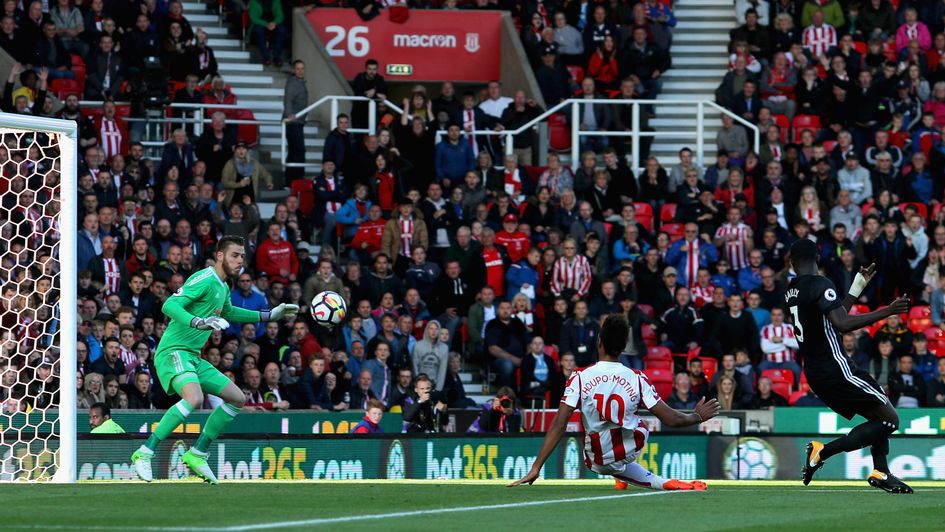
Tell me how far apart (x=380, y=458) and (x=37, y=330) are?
344 centimetres

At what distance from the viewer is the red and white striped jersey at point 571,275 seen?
2297 centimetres

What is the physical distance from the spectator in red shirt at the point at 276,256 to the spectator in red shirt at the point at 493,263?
260 cm

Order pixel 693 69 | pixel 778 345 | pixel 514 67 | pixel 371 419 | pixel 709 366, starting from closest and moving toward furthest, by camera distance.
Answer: pixel 371 419, pixel 709 366, pixel 778 345, pixel 514 67, pixel 693 69

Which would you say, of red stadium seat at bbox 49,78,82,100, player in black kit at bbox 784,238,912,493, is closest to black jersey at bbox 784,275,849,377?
player in black kit at bbox 784,238,912,493

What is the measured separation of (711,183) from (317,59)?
623cm

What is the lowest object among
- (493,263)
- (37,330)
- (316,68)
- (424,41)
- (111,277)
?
(37,330)

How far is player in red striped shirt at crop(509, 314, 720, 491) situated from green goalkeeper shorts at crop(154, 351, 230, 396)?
2852 mm

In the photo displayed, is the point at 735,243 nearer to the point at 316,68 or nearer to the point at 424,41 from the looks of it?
the point at 424,41

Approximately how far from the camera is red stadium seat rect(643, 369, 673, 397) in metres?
21.9

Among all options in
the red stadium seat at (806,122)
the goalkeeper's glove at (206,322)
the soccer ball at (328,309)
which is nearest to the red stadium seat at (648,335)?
the red stadium seat at (806,122)

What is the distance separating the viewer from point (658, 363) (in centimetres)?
2228

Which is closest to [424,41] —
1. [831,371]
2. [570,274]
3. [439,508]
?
[570,274]

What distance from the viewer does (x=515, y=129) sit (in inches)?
1019

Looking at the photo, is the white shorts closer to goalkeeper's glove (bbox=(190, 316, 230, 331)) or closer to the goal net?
goalkeeper's glove (bbox=(190, 316, 230, 331))
